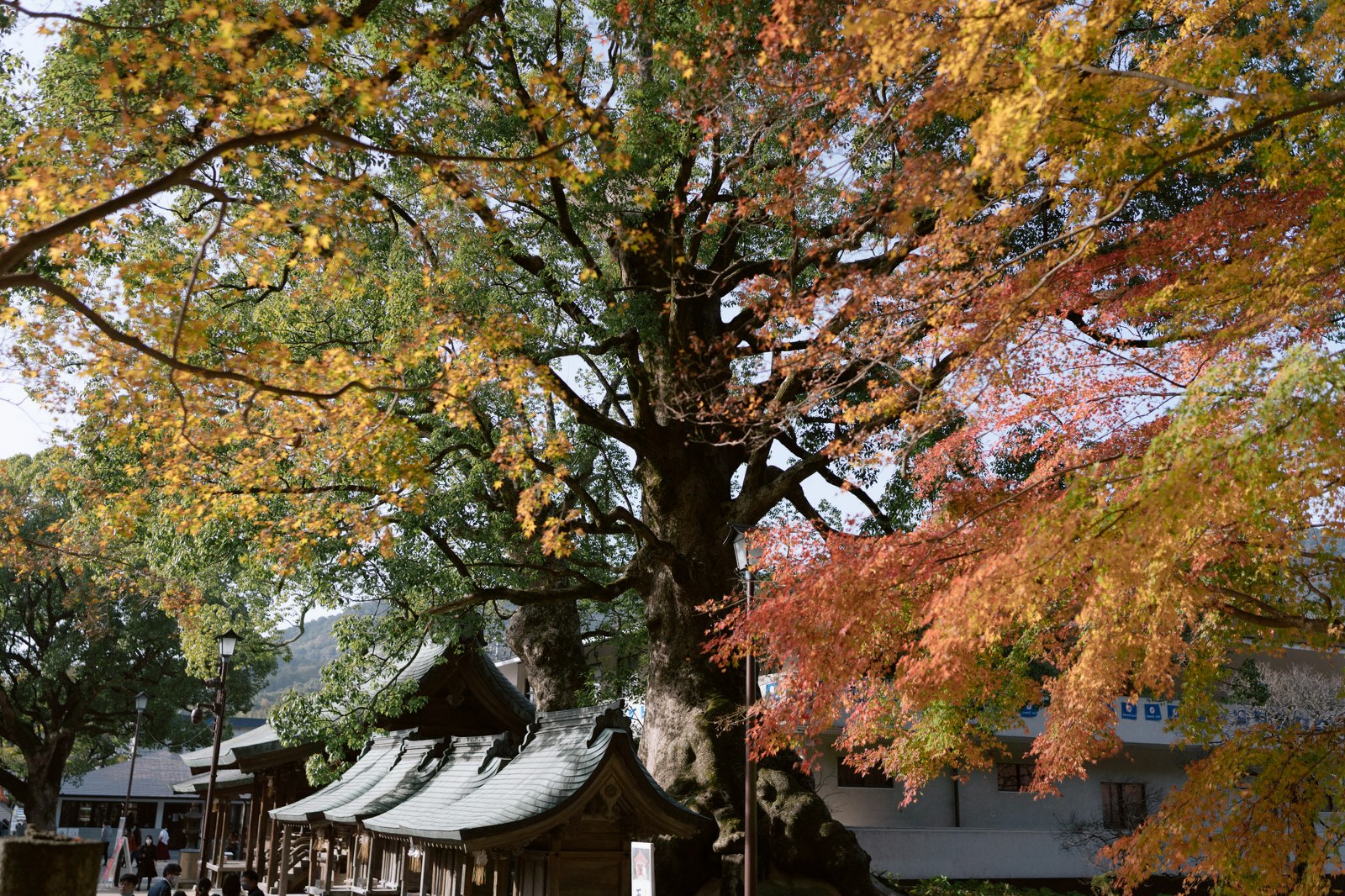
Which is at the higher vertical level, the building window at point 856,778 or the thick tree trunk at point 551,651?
the thick tree trunk at point 551,651

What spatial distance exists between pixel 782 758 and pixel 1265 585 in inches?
319

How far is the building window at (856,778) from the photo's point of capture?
2675 centimetres

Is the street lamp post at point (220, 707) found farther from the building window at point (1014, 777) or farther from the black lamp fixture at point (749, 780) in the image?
the building window at point (1014, 777)

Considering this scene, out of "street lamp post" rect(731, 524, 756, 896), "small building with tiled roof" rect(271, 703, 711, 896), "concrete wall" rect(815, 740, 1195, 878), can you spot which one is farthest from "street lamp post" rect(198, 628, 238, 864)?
"concrete wall" rect(815, 740, 1195, 878)

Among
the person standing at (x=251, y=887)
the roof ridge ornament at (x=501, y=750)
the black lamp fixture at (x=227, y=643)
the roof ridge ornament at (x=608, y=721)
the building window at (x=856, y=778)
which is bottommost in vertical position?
the person standing at (x=251, y=887)

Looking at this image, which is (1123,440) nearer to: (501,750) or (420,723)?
(501,750)

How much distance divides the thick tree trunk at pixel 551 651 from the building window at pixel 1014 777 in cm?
1375

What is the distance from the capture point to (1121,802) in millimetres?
29172

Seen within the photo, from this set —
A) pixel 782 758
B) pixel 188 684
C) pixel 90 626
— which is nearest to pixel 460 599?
pixel 782 758

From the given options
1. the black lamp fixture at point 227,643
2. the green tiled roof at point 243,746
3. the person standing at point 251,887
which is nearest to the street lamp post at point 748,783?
the person standing at point 251,887

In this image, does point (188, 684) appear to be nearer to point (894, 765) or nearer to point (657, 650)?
point (657, 650)

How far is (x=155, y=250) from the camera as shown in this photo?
14969 mm

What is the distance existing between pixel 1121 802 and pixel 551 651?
59.9 ft

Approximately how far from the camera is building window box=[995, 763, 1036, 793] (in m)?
28.5
